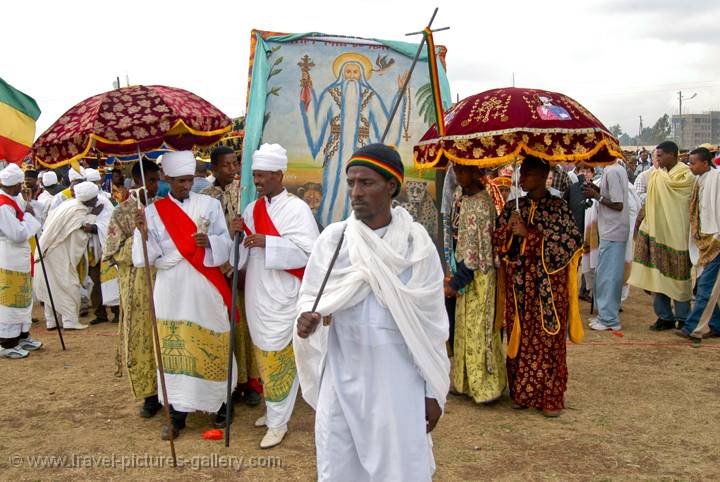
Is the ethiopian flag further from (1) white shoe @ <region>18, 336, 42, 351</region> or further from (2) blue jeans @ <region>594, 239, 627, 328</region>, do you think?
(2) blue jeans @ <region>594, 239, 627, 328</region>

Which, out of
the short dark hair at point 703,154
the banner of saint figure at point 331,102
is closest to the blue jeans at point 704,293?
the short dark hair at point 703,154

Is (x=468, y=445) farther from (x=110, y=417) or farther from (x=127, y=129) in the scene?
(x=127, y=129)

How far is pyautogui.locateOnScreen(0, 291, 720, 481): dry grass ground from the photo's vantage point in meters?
4.50

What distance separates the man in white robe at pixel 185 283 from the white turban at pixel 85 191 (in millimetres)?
4322

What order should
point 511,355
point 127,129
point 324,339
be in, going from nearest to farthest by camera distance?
point 324,339, point 127,129, point 511,355

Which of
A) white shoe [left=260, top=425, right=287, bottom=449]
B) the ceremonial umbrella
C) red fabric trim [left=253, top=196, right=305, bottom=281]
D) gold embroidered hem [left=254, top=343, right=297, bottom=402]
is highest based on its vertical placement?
the ceremonial umbrella

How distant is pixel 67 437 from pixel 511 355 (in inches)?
149

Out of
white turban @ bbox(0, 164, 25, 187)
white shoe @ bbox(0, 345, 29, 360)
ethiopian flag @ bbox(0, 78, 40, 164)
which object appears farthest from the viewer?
white shoe @ bbox(0, 345, 29, 360)

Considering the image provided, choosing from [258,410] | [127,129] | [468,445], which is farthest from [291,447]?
[127,129]

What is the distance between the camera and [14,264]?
7570 millimetres

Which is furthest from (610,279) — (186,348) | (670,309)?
(186,348)

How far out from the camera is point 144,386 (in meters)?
5.43

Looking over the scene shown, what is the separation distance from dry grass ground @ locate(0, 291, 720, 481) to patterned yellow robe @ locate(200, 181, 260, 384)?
1.14 feet

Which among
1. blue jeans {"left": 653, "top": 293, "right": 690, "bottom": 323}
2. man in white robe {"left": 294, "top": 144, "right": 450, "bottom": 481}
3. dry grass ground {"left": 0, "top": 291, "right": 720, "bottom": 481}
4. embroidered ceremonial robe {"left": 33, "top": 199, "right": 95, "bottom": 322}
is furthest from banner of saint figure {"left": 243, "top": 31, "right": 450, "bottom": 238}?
embroidered ceremonial robe {"left": 33, "top": 199, "right": 95, "bottom": 322}
